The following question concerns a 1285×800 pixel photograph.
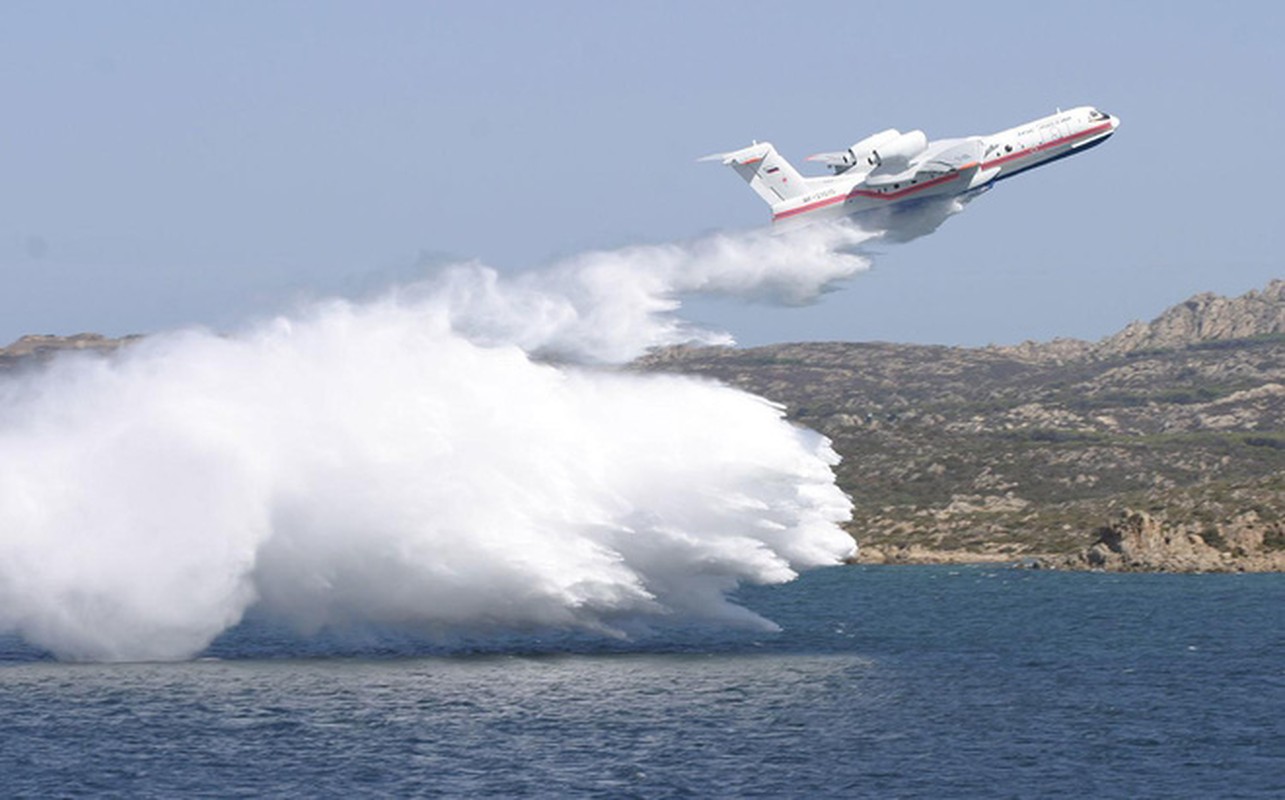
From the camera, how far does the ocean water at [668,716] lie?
169 ft

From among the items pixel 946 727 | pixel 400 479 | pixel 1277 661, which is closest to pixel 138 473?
pixel 400 479

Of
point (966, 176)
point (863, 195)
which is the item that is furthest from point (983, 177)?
point (863, 195)

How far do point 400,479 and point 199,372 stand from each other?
10.6 m

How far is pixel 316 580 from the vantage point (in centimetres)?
6906

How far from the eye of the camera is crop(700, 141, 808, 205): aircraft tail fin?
92625 millimetres

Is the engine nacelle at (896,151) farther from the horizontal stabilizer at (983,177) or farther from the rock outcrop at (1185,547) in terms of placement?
the rock outcrop at (1185,547)

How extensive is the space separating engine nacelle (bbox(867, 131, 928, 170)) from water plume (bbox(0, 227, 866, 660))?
1975 cm

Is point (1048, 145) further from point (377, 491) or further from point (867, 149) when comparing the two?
point (377, 491)

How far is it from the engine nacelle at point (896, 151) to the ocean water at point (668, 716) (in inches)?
998

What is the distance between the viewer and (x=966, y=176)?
9044 centimetres

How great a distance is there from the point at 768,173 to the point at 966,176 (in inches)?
429

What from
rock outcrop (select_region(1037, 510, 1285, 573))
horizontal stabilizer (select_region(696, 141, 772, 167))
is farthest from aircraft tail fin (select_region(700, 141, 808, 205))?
rock outcrop (select_region(1037, 510, 1285, 573))

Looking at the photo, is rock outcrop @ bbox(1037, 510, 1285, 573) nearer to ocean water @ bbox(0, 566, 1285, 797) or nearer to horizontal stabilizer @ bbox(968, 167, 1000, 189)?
ocean water @ bbox(0, 566, 1285, 797)

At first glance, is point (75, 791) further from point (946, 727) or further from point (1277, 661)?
point (1277, 661)
